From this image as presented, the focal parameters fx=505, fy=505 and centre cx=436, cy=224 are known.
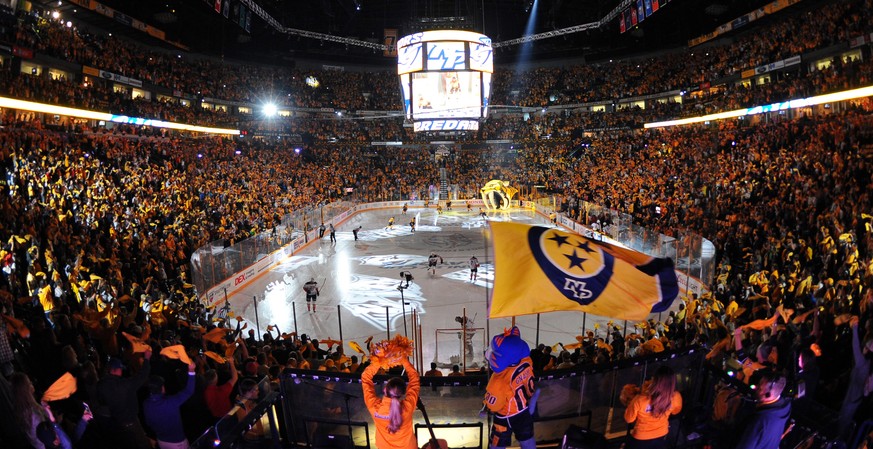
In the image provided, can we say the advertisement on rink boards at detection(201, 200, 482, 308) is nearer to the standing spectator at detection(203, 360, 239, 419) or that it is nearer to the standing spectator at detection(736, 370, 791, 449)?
the standing spectator at detection(203, 360, 239, 419)

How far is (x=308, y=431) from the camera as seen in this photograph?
16.6ft

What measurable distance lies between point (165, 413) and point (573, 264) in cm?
418

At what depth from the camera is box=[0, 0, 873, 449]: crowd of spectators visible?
5758mm

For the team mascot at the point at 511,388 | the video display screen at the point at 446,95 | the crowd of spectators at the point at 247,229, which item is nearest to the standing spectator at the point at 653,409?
the team mascot at the point at 511,388

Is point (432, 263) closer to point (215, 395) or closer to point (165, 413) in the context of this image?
point (215, 395)

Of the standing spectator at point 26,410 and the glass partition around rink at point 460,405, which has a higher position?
the standing spectator at point 26,410

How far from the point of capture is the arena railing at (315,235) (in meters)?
15.4

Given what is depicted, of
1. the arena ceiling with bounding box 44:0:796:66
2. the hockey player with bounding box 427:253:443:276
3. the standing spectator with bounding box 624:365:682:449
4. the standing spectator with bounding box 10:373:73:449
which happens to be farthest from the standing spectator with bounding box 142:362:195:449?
the arena ceiling with bounding box 44:0:796:66

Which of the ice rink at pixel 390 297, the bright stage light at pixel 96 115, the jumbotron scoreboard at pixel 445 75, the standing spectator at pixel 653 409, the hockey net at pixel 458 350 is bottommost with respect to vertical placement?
the ice rink at pixel 390 297

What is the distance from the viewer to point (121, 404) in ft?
15.0

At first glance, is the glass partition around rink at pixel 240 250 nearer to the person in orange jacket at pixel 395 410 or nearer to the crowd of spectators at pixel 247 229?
the crowd of spectators at pixel 247 229

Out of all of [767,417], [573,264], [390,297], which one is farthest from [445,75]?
[767,417]

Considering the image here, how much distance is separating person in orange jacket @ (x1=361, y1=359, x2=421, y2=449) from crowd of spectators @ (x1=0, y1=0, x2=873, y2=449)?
4.77 ft

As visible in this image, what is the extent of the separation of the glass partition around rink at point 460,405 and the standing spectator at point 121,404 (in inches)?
52.1
